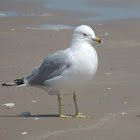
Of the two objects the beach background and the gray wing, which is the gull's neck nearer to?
the gray wing

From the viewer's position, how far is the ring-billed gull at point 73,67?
726 centimetres

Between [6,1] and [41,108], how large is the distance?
12539mm

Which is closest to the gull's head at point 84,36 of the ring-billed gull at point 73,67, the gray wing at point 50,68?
the ring-billed gull at point 73,67

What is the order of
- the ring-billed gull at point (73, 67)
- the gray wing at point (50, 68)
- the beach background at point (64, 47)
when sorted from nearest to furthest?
the beach background at point (64, 47), the ring-billed gull at point (73, 67), the gray wing at point (50, 68)

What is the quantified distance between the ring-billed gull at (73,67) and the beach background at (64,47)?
1.48ft

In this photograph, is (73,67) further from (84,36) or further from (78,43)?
(84,36)

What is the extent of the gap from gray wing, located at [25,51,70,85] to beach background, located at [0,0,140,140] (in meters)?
0.47

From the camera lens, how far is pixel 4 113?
25.7 ft

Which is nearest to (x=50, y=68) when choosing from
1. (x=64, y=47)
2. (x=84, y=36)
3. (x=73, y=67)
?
(x=73, y=67)

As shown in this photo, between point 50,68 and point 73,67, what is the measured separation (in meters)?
0.52

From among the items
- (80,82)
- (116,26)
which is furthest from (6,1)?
(80,82)

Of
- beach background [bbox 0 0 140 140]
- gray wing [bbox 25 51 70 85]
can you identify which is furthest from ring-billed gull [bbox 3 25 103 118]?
beach background [bbox 0 0 140 140]

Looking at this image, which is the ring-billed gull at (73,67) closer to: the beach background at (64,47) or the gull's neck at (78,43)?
the gull's neck at (78,43)

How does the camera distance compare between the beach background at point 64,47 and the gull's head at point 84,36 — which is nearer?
the beach background at point 64,47
